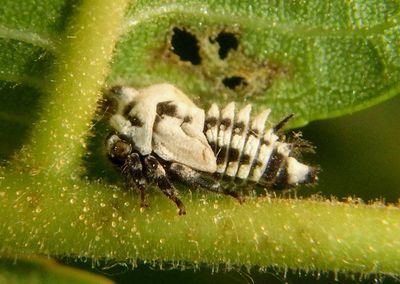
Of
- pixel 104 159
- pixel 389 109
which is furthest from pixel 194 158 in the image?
pixel 389 109

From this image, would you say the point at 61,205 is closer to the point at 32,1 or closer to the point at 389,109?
the point at 32,1

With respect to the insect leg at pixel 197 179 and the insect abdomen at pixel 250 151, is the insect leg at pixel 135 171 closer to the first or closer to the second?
the insect leg at pixel 197 179

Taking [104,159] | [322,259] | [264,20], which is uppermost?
[264,20]

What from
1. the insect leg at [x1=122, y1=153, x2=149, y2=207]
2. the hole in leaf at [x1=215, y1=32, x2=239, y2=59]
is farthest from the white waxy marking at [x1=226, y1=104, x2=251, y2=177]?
the hole in leaf at [x1=215, y1=32, x2=239, y2=59]

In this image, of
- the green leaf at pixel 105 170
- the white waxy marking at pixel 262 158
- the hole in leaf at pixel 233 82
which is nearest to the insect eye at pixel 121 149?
the green leaf at pixel 105 170

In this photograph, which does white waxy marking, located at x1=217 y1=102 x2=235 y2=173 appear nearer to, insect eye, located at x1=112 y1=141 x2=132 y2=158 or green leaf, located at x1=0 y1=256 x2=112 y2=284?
insect eye, located at x1=112 y1=141 x2=132 y2=158

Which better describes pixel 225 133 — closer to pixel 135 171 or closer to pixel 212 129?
pixel 212 129
